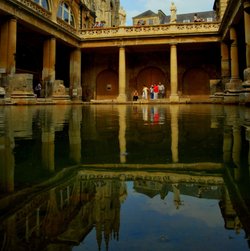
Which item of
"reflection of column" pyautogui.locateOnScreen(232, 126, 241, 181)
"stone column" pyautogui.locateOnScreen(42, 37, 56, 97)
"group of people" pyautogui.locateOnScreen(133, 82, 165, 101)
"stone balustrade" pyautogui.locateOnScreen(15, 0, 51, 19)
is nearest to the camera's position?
"reflection of column" pyautogui.locateOnScreen(232, 126, 241, 181)

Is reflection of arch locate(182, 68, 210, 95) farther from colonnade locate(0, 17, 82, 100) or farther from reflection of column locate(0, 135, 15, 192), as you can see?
reflection of column locate(0, 135, 15, 192)

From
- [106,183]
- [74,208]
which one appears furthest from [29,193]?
[106,183]

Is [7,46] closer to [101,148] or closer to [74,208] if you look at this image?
[101,148]

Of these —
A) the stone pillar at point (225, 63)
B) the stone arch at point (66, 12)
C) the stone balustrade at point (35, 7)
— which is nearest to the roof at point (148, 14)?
the stone arch at point (66, 12)

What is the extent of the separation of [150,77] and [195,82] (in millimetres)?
4046

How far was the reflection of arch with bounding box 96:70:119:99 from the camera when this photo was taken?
1109 inches

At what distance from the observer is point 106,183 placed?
1410mm

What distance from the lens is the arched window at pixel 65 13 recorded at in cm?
2166

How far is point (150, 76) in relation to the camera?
1083 inches

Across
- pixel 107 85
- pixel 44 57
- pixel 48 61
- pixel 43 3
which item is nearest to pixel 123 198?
pixel 48 61

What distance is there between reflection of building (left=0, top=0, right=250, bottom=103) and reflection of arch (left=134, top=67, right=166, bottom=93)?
9cm

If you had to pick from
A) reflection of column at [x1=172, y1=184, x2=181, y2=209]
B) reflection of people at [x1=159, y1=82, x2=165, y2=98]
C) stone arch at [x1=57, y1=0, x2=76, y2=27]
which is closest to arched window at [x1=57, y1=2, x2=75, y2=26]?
stone arch at [x1=57, y1=0, x2=76, y2=27]

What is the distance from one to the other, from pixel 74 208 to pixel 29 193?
24 centimetres

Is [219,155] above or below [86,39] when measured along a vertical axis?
below
